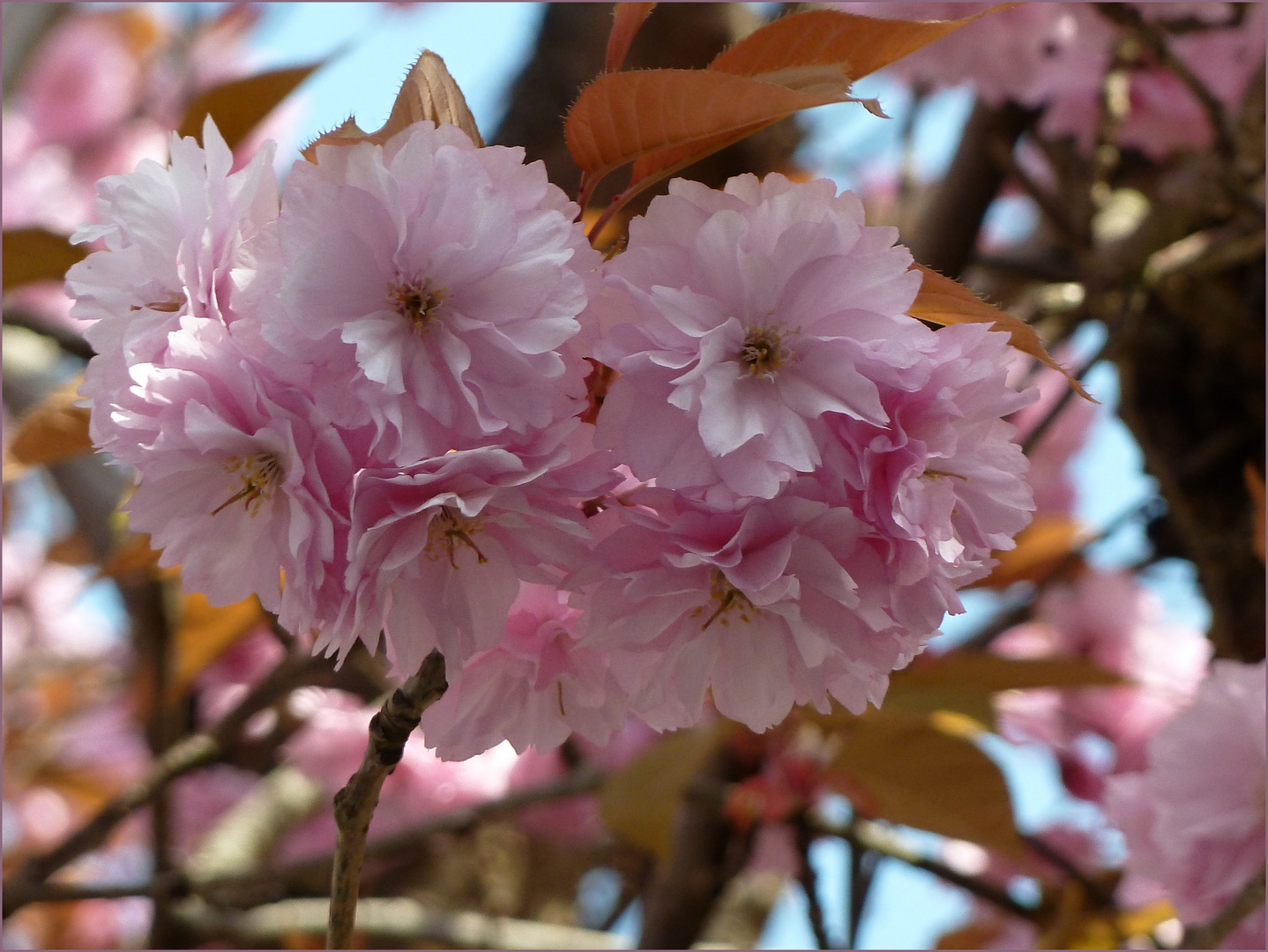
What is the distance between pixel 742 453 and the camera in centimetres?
39

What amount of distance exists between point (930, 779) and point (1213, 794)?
0.77ft

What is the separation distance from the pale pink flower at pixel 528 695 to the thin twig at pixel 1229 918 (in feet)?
1.41

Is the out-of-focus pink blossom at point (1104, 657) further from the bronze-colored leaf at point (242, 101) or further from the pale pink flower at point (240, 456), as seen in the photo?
the pale pink flower at point (240, 456)

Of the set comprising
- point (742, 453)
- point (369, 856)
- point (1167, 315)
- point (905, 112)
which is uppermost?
point (742, 453)

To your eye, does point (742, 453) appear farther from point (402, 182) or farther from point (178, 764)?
point (178, 764)

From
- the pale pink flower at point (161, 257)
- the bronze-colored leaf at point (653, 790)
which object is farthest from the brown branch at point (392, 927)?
the pale pink flower at point (161, 257)

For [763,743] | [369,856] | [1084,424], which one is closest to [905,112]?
[1084,424]

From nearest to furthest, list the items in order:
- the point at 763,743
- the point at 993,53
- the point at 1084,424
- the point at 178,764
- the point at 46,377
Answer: the point at 178,764, the point at 993,53, the point at 763,743, the point at 46,377, the point at 1084,424

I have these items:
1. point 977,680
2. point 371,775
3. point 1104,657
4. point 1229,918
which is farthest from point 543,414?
point 1104,657

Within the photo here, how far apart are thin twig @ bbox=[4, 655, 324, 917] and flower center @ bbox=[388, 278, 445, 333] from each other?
0.56 m

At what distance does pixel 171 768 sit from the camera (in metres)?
0.99

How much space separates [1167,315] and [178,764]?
3.85 feet

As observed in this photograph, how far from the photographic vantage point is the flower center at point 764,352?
0.40 meters

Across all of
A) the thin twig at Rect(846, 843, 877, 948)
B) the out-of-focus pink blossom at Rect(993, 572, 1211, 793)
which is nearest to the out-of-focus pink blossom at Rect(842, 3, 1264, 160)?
the out-of-focus pink blossom at Rect(993, 572, 1211, 793)
